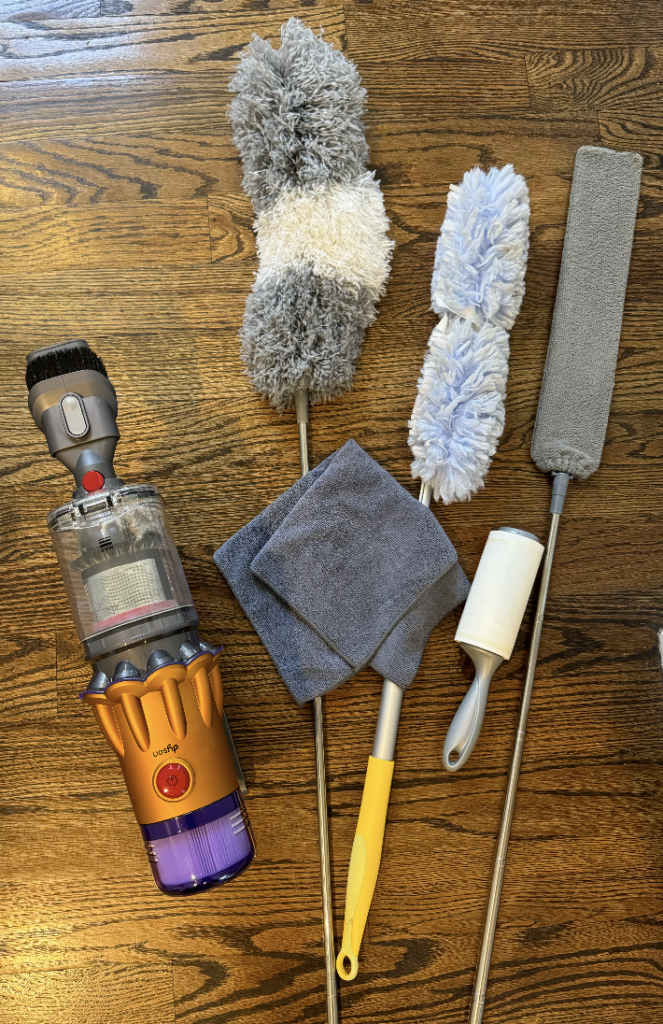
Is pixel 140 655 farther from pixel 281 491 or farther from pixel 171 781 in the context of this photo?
pixel 281 491

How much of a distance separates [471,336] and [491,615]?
13.7 inches

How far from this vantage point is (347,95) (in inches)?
36.6

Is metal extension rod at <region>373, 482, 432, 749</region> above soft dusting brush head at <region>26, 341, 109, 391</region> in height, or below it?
below

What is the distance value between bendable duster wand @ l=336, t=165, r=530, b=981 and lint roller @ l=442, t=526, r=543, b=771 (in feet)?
0.26

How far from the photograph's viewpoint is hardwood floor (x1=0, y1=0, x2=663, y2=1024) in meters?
0.90

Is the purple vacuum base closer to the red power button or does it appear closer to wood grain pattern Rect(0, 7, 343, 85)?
the red power button

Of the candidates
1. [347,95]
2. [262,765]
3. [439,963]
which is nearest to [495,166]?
[347,95]

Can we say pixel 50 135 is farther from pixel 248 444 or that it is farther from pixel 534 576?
pixel 534 576

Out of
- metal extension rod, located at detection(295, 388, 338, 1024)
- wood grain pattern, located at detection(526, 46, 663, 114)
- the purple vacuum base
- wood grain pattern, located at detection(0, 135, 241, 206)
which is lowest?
metal extension rod, located at detection(295, 388, 338, 1024)

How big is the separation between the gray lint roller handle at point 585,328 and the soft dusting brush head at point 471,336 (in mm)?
76

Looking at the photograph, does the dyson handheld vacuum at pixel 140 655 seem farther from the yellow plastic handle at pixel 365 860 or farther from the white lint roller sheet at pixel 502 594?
the white lint roller sheet at pixel 502 594

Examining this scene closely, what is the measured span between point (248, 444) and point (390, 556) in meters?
0.24

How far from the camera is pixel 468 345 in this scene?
92 cm

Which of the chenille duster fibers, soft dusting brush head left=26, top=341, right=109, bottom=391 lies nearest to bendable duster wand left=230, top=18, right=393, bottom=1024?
the chenille duster fibers
